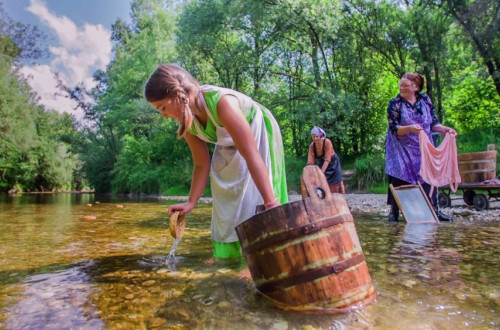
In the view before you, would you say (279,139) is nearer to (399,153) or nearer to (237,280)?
(237,280)

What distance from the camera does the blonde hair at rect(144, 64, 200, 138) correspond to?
82.0 inches

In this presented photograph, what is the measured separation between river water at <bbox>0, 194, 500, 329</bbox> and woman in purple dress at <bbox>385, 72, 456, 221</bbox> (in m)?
1.65

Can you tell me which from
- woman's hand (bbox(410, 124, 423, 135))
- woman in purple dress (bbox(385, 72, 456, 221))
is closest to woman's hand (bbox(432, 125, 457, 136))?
woman in purple dress (bbox(385, 72, 456, 221))

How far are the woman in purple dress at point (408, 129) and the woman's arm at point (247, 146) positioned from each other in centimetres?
357

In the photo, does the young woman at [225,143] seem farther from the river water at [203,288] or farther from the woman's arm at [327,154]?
the woman's arm at [327,154]

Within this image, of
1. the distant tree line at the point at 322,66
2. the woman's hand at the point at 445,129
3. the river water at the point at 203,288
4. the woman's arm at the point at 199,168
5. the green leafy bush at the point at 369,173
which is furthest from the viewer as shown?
the green leafy bush at the point at 369,173

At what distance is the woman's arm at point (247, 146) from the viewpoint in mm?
1949

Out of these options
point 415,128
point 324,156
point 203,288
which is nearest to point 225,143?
point 203,288

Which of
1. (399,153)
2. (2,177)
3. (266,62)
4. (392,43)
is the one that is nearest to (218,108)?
(399,153)

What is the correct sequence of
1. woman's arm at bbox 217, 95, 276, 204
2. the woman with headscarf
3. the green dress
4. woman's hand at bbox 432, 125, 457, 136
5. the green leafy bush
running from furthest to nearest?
the green leafy bush, the woman with headscarf, woman's hand at bbox 432, 125, 457, 136, the green dress, woman's arm at bbox 217, 95, 276, 204

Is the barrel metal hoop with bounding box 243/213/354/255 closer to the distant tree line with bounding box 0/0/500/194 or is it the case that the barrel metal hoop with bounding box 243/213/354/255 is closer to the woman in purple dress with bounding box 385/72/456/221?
the woman in purple dress with bounding box 385/72/456/221

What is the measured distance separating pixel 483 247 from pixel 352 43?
15121mm

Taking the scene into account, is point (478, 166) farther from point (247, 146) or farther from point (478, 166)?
point (247, 146)

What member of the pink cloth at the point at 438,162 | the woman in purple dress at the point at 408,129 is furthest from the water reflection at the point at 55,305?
the pink cloth at the point at 438,162
